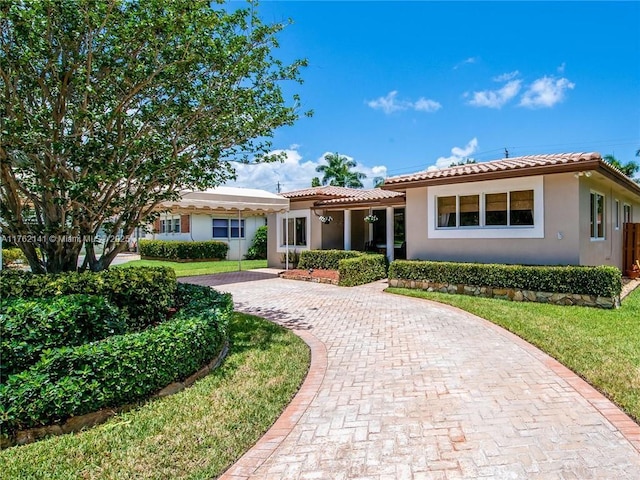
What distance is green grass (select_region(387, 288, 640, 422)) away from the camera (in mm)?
5793

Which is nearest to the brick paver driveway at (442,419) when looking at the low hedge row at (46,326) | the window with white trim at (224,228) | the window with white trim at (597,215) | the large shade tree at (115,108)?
the low hedge row at (46,326)

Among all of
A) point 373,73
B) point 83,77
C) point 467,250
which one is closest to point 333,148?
point 373,73

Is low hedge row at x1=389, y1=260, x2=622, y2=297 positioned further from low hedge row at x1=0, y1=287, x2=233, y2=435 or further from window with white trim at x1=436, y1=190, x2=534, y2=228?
low hedge row at x1=0, y1=287, x2=233, y2=435

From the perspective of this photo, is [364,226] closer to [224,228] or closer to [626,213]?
[224,228]

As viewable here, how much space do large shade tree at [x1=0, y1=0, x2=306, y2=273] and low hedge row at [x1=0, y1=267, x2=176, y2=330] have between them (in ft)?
4.14

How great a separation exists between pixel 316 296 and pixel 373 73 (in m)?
10.9

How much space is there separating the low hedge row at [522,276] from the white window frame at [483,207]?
1513 mm

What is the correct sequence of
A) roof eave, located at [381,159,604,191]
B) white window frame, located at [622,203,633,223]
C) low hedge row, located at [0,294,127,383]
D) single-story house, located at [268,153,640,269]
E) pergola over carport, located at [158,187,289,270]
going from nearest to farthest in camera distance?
low hedge row, located at [0,294,127,383] < roof eave, located at [381,159,604,191] < single-story house, located at [268,153,640,269] < pergola over carport, located at [158,187,289,270] < white window frame, located at [622,203,633,223]

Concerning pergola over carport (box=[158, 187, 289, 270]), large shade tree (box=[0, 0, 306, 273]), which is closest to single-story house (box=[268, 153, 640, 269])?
pergola over carport (box=[158, 187, 289, 270])

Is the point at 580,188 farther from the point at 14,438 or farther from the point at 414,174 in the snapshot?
the point at 14,438

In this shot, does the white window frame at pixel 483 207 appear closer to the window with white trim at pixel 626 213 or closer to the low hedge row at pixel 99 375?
the window with white trim at pixel 626 213

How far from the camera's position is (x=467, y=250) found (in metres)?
14.9

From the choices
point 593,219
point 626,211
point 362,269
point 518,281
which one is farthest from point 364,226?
point 626,211

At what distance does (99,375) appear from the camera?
463 cm
